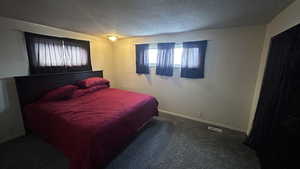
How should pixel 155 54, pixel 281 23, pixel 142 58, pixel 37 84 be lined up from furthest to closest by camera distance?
pixel 142 58 < pixel 155 54 < pixel 37 84 < pixel 281 23

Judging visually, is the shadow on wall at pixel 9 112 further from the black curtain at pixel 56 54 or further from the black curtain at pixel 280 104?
the black curtain at pixel 280 104

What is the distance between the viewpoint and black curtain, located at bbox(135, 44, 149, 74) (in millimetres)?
3438

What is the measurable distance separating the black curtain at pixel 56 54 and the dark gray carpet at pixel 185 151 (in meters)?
2.43

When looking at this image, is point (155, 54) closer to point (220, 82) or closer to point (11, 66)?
point (220, 82)

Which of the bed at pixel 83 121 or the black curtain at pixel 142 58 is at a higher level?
the black curtain at pixel 142 58

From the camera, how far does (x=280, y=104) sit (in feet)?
4.36

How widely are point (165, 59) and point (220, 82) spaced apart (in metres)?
1.45

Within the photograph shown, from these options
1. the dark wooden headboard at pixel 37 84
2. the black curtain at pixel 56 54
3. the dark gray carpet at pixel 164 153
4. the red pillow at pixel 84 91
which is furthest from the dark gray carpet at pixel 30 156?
the black curtain at pixel 56 54

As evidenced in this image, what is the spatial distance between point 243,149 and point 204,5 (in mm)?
2384

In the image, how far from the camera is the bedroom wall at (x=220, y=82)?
2303 millimetres

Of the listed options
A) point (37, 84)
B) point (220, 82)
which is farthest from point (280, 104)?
point (37, 84)

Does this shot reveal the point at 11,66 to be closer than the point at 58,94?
Yes

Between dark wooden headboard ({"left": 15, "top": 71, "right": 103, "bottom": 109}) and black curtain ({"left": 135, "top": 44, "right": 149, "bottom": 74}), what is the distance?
1.81m

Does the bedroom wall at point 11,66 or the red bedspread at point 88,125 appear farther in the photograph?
the bedroom wall at point 11,66
